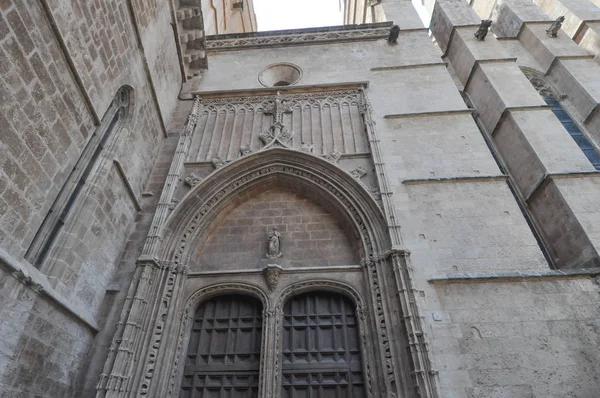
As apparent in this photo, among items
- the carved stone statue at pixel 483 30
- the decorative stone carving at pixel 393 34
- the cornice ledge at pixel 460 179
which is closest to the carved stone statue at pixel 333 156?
the cornice ledge at pixel 460 179

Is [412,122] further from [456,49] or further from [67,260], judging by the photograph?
[67,260]

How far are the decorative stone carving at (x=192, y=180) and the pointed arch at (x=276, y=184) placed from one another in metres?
0.17

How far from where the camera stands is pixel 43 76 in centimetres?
369

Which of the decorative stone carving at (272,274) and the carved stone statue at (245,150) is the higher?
the carved stone statue at (245,150)

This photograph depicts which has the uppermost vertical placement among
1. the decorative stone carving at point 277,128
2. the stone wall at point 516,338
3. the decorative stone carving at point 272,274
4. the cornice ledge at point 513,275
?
the decorative stone carving at point 277,128

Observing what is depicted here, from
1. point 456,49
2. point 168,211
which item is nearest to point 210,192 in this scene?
point 168,211

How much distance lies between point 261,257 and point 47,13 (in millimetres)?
4221

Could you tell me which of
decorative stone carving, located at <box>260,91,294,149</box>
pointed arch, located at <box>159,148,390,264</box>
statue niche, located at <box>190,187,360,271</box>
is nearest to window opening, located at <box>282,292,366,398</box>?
statue niche, located at <box>190,187,360,271</box>

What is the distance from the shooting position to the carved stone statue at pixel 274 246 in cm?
555

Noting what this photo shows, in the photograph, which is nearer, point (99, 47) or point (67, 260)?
point (67, 260)

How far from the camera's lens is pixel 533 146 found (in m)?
6.23

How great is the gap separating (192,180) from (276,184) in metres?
1.60

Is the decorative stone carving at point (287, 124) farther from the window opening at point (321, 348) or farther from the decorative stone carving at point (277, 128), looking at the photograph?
the window opening at point (321, 348)

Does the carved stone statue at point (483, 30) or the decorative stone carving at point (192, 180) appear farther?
the carved stone statue at point (483, 30)
